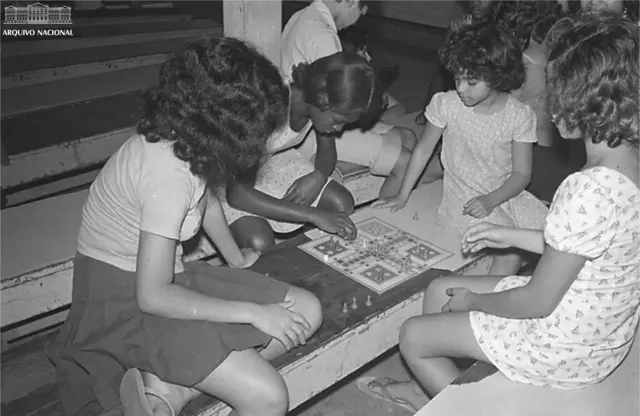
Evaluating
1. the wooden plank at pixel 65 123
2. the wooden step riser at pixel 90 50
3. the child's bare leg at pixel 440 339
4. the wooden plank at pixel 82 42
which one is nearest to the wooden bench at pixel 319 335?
the child's bare leg at pixel 440 339

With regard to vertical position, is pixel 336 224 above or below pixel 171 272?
below

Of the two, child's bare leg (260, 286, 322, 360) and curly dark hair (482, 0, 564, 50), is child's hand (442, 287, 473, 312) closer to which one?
child's bare leg (260, 286, 322, 360)

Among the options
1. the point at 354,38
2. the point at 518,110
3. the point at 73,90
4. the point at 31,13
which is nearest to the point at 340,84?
the point at 518,110

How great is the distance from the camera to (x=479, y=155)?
2.18 meters

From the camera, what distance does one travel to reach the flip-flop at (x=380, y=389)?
2.00m

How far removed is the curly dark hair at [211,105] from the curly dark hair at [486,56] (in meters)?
0.83

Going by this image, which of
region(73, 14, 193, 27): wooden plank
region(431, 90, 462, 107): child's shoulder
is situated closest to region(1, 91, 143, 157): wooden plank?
region(431, 90, 462, 107): child's shoulder

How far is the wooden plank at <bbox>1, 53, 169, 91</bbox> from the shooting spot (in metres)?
3.69

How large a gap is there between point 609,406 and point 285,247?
106cm

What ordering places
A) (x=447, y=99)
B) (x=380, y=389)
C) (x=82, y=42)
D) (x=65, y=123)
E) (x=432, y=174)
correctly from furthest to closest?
(x=82, y=42), (x=65, y=123), (x=432, y=174), (x=447, y=99), (x=380, y=389)

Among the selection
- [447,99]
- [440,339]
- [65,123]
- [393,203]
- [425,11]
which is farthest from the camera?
[425,11]

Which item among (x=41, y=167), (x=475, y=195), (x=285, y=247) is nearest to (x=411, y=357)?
(x=285, y=247)

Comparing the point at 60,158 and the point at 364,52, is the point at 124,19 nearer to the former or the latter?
the point at 364,52

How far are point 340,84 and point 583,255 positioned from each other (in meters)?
Result: 1.07
